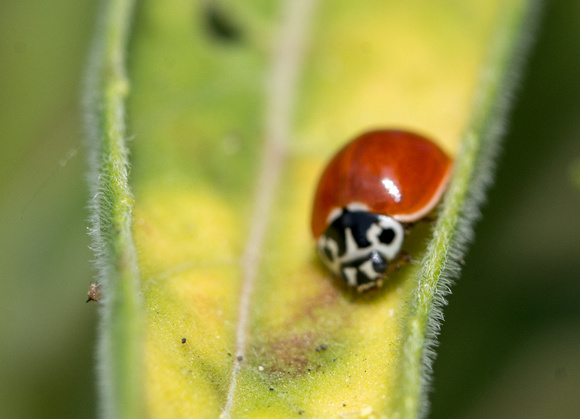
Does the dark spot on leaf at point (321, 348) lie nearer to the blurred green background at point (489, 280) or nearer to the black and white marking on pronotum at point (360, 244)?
the black and white marking on pronotum at point (360, 244)

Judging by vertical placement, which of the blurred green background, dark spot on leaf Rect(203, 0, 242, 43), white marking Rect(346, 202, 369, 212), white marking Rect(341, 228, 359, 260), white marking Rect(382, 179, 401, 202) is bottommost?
the blurred green background

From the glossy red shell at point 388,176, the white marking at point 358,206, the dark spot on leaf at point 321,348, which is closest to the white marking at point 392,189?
the glossy red shell at point 388,176

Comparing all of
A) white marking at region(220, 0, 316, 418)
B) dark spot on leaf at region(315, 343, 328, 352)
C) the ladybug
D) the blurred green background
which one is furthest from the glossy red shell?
dark spot on leaf at region(315, 343, 328, 352)

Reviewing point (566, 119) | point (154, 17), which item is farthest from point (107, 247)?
point (566, 119)

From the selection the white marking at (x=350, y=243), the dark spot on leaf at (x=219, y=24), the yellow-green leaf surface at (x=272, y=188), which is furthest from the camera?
the dark spot on leaf at (x=219, y=24)

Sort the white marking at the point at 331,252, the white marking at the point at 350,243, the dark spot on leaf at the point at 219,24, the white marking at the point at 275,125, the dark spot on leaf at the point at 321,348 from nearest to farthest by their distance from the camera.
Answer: the dark spot on leaf at the point at 321,348, the white marking at the point at 275,125, the white marking at the point at 331,252, the white marking at the point at 350,243, the dark spot on leaf at the point at 219,24

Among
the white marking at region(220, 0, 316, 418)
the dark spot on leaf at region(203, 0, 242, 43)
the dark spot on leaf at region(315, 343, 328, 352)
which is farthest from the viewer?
the dark spot on leaf at region(203, 0, 242, 43)

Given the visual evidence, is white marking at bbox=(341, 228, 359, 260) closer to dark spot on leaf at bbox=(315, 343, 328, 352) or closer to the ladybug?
the ladybug

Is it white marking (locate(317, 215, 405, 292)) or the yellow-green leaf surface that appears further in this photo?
white marking (locate(317, 215, 405, 292))
